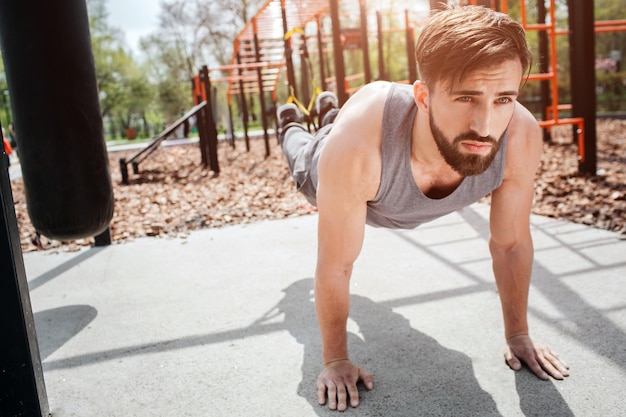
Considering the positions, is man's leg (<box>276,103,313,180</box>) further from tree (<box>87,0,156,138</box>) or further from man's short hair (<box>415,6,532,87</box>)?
tree (<box>87,0,156,138</box>)

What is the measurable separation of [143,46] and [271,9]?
26170mm

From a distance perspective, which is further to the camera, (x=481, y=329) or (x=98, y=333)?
(x=98, y=333)

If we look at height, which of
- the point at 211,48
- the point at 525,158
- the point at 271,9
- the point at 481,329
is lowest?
the point at 481,329

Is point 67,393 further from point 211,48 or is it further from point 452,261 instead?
point 211,48

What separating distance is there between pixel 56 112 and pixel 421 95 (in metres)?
1.42

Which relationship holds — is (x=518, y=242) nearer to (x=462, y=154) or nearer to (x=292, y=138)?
(x=462, y=154)

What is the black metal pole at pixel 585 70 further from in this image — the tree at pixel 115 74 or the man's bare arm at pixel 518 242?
the tree at pixel 115 74

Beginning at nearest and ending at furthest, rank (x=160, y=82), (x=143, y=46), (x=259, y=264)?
(x=259, y=264) → (x=143, y=46) → (x=160, y=82)

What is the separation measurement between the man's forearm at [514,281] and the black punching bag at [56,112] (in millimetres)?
1632

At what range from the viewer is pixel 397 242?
3.63 metres

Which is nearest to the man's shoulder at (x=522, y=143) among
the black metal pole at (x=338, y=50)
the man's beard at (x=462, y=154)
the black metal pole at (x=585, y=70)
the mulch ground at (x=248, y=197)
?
the man's beard at (x=462, y=154)

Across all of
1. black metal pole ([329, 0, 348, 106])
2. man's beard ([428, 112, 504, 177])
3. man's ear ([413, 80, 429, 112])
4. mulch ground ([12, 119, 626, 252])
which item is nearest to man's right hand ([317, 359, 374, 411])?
man's beard ([428, 112, 504, 177])

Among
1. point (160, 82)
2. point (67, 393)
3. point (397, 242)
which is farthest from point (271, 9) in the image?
point (160, 82)

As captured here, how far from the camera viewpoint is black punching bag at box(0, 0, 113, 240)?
6.75ft
